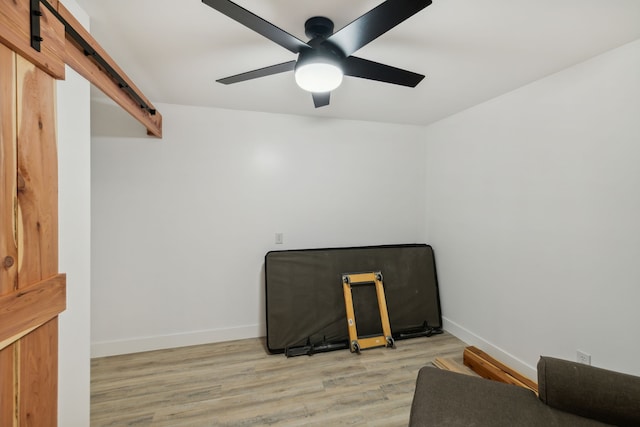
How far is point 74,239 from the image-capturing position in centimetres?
127

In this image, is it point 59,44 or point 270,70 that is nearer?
point 59,44

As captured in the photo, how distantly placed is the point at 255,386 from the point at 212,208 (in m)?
1.67

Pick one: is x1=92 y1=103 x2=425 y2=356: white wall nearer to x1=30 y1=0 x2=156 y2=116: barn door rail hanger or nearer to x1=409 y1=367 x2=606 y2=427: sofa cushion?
x1=30 y1=0 x2=156 y2=116: barn door rail hanger

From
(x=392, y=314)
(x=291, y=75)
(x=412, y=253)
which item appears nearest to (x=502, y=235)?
(x=412, y=253)

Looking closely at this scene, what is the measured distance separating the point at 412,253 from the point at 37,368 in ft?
9.80

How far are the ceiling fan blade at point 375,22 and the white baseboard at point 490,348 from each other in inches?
105

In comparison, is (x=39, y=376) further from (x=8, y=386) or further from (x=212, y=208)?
(x=212, y=208)

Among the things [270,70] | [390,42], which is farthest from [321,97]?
[390,42]

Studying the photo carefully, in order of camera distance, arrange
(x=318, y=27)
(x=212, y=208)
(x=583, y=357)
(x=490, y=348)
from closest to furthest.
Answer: (x=318, y=27) < (x=583, y=357) < (x=490, y=348) < (x=212, y=208)

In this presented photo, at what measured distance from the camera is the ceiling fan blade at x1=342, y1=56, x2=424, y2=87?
1.43 metres

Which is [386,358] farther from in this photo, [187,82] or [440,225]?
[187,82]

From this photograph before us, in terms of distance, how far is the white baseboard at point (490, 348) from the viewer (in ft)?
7.08

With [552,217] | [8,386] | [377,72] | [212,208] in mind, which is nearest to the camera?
[8,386]

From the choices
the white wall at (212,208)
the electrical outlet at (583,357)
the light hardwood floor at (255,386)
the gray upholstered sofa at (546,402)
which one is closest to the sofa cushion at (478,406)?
the gray upholstered sofa at (546,402)
